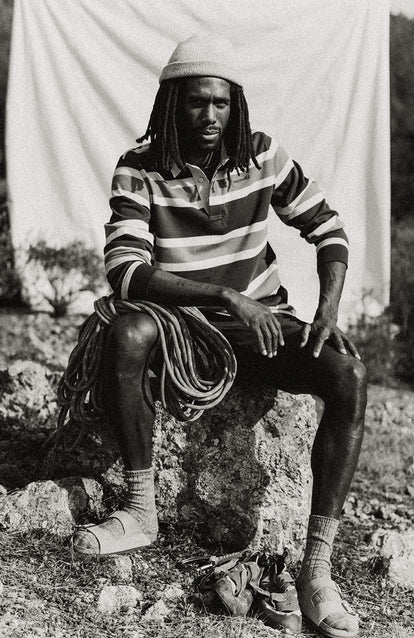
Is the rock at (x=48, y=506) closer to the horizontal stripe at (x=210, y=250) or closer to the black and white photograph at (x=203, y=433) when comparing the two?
the black and white photograph at (x=203, y=433)

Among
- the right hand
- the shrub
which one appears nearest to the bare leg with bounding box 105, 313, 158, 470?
the right hand

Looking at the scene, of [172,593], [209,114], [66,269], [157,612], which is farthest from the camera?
[66,269]

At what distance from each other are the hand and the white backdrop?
3.56m

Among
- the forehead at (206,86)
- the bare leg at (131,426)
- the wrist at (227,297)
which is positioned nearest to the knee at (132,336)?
the bare leg at (131,426)

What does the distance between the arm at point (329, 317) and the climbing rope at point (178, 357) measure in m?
0.28

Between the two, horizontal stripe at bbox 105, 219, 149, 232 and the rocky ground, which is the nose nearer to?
horizontal stripe at bbox 105, 219, 149, 232

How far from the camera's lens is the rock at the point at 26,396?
169 inches

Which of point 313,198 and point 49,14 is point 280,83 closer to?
point 49,14

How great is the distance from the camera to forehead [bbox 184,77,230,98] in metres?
3.23

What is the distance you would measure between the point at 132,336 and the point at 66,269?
Result: 365cm

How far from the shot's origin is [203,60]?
3.21 meters

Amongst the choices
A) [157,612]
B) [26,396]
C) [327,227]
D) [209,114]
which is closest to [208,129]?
[209,114]

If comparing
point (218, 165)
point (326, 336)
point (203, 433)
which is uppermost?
point (218, 165)

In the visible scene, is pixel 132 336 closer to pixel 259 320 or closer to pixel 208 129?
pixel 259 320
